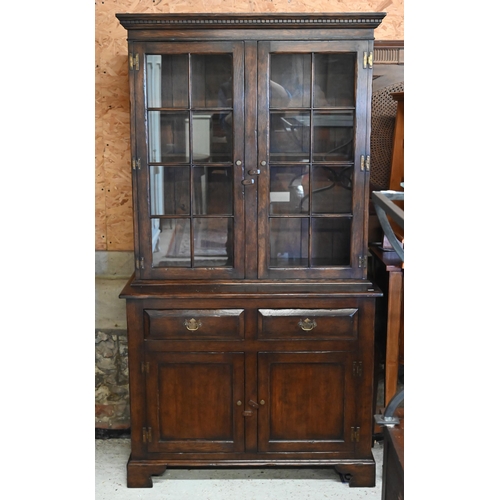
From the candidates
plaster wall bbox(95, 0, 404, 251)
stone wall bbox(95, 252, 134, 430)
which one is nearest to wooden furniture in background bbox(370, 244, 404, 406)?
plaster wall bbox(95, 0, 404, 251)

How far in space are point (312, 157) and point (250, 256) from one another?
1.49 ft

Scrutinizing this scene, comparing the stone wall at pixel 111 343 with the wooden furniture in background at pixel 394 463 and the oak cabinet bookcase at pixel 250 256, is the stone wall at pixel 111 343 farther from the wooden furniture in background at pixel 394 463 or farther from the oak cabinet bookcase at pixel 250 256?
the wooden furniture in background at pixel 394 463

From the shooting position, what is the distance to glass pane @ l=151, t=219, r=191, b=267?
2334 mm

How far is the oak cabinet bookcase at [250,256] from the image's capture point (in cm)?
224

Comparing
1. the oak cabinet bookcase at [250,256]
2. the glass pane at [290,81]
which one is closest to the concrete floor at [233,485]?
the oak cabinet bookcase at [250,256]

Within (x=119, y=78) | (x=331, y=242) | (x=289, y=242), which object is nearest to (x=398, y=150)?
(x=331, y=242)

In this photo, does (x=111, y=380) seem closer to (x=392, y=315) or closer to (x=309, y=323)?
(x=309, y=323)

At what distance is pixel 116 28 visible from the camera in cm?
266

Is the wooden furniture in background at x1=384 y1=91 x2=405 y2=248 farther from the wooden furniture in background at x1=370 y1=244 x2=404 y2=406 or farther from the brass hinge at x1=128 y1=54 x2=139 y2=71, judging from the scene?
the brass hinge at x1=128 y1=54 x2=139 y2=71

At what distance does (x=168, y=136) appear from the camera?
7.49ft

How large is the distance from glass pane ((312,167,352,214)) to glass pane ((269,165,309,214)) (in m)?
0.04

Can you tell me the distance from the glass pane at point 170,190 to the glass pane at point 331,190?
0.51 metres
